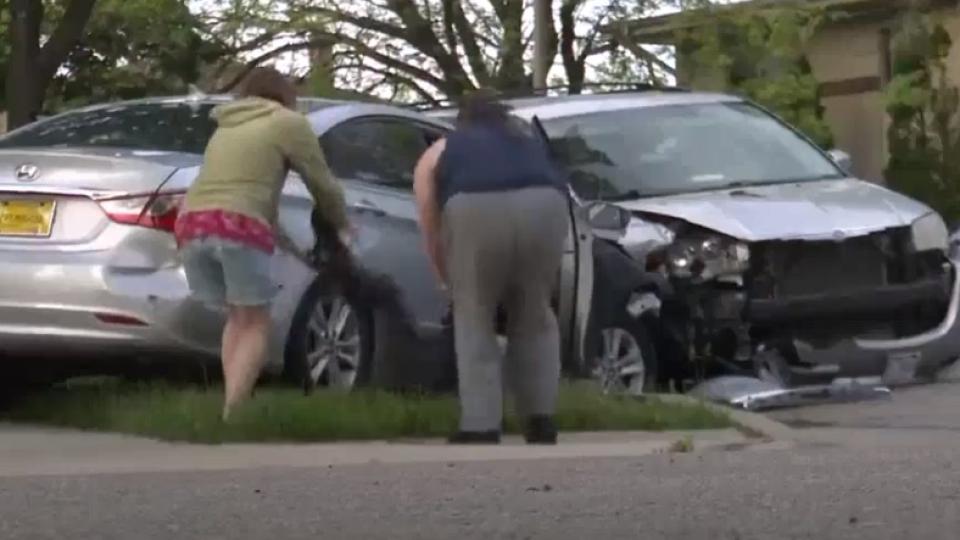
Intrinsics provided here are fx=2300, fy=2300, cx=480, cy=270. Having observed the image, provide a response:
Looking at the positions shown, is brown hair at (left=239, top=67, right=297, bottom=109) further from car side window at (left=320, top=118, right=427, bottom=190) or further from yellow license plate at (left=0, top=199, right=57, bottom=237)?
yellow license plate at (left=0, top=199, right=57, bottom=237)

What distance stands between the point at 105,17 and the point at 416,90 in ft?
12.8

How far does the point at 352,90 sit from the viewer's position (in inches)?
1070

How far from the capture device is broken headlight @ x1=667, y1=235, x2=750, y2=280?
11312 mm

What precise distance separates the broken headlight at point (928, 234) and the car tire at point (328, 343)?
3.17m

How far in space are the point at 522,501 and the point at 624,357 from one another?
14.0 feet

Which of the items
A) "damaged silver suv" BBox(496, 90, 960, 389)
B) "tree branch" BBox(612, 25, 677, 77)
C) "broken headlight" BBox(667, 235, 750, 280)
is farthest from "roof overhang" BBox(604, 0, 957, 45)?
"broken headlight" BBox(667, 235, 750, 280)

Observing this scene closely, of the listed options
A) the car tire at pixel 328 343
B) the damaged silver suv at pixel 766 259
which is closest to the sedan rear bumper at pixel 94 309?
the car tire at pixel 328 343

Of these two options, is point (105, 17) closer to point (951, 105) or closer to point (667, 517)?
point (951, 105)

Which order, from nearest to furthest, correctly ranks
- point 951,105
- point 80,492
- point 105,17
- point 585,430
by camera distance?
point 80,492 → point 585,430 → point 951,105 → point 105,17

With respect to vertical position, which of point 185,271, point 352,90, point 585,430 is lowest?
point 585,430

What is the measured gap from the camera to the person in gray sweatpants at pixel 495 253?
29.5ft

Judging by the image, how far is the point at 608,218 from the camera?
11.4 meters

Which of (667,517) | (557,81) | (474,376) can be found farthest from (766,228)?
(557,81)

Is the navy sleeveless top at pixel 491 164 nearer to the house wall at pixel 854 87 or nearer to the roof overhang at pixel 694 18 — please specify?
the roof overhang at pixel 694 18
